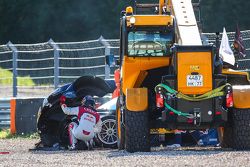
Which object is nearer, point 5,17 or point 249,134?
point 249,134

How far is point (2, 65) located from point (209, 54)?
39.6 feet

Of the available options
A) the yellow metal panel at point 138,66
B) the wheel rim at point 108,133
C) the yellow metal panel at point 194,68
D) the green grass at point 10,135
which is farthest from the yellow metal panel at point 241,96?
the green grass at point 10,135

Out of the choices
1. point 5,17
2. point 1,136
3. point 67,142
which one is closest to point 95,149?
point 67,142

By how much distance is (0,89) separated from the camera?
28922 mm

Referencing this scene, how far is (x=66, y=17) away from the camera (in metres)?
49.4

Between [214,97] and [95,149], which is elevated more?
[214,97]

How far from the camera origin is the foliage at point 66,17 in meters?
45.8

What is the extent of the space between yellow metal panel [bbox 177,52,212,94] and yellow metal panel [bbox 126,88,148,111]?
62cm

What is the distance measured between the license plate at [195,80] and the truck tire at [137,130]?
35.3 inches

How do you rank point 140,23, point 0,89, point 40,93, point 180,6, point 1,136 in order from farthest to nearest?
point 0,89
point 40,93
point 1,136
point 180,6
point 140,23

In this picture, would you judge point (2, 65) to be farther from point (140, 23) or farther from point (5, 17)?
point (5, 17)

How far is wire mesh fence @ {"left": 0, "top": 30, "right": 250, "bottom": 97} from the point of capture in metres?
25.0

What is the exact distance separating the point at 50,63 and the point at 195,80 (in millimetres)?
10193

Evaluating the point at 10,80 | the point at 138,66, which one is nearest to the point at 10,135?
the point at 10,80
